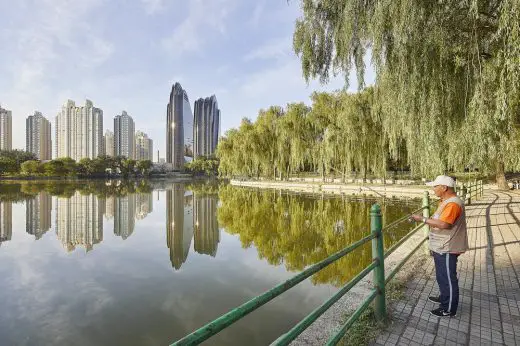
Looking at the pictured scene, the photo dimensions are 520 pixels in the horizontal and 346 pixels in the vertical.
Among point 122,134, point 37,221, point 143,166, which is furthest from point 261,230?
point 122,134

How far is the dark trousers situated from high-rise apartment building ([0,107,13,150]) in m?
158

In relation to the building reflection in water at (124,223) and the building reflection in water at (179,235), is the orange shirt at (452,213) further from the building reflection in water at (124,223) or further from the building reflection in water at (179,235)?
the building reflection in water at (124,223)

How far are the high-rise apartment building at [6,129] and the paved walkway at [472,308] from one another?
157723mm

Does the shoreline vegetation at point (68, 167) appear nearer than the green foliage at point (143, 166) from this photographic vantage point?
Yes

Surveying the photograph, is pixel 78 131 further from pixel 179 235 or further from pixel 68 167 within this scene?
pixel 179 235

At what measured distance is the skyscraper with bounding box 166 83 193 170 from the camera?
164625 millimetres

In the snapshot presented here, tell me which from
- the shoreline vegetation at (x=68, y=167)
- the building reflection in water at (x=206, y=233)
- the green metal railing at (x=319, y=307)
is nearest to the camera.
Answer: the green metal railing at (x=319, y=307)

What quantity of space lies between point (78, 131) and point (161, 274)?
6251 inches

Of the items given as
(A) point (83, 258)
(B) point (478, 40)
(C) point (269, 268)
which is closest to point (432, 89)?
(B) point (478, 40)

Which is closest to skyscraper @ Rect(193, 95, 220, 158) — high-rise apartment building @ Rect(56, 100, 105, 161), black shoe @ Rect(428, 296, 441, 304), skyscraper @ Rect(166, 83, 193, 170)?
skyscraper @ Rect(166, 83, 193, 170)

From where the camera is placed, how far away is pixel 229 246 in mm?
10078

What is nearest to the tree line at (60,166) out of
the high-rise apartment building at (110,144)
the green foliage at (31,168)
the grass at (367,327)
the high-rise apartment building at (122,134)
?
the green foliage at (31,168)

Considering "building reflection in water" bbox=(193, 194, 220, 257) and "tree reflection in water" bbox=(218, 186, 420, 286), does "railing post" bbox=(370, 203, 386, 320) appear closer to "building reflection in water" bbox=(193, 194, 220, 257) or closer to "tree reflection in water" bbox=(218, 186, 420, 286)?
"tree reflection in water" bbox=(218, 186, 420, 286)

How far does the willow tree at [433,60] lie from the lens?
5.07 m
